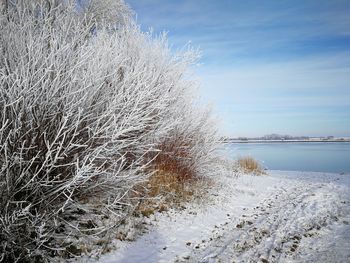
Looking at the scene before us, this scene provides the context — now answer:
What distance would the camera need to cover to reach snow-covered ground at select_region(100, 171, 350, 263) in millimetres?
4914

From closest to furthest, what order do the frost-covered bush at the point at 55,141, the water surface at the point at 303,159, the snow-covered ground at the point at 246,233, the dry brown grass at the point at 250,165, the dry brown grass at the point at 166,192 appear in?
the frost-covered bush at the point at 55,141 < the snow-covered ground at the point at 246,233 < the dry brown grass at the point at 166,192 < the dry brown grass at the point at 250,165 < the water surface at the point at 303,159

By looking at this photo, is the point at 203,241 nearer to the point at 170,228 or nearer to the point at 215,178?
the point at 170,228

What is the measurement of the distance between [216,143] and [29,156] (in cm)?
742

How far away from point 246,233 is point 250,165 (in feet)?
42.8

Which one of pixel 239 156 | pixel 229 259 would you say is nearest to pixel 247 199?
pixel 229 259

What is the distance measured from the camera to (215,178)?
10680mm

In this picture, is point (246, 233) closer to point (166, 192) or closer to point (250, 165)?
point (166, 192)

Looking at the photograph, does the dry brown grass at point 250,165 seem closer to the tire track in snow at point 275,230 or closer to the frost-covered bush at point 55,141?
the tire track in snow at point 275,230

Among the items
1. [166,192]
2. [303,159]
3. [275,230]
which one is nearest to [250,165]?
[166,192]

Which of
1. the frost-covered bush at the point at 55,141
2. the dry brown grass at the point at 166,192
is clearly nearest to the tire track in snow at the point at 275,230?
the dry brown grass at the point at 166,192

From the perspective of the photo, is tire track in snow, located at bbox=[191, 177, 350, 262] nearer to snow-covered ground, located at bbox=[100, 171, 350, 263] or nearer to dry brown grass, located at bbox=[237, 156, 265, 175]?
snow-covered ground, located at bbox=[100, 171, 350, 263]

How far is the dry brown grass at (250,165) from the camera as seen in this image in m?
18.2

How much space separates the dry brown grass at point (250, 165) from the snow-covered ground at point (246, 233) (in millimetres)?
8263

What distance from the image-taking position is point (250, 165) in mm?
18797
